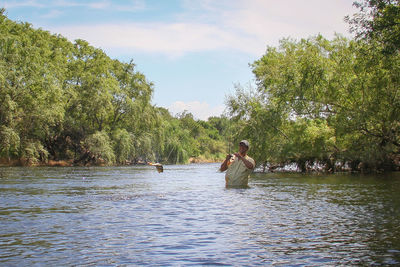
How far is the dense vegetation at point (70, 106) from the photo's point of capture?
1966 inches

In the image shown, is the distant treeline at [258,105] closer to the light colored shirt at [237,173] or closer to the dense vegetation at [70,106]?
the dense vegetation at [70,106]

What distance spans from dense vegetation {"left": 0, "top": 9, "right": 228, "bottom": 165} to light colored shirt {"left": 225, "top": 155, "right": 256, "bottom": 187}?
24193 millimetres

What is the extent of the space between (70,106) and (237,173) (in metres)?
51.1

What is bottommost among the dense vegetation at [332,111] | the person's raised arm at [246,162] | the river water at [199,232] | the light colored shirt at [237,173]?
the river water at [199,232]

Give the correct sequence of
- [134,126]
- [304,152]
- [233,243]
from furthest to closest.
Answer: [134,126] < [304,152] < [233,243]

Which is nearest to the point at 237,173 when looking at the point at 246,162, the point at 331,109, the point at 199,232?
the point at 246,162

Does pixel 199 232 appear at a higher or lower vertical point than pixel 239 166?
lower

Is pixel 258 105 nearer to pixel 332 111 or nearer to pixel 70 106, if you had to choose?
pixel 332 111

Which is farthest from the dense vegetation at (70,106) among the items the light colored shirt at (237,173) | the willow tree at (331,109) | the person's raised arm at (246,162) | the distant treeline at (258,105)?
the person's raised arm at (246,162)

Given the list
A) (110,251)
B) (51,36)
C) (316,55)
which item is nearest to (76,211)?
(110,251)

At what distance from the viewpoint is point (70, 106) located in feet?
212

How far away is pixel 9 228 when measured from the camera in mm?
9359

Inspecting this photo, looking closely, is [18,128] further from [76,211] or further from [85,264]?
[85,264]

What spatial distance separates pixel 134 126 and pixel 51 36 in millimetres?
19084
